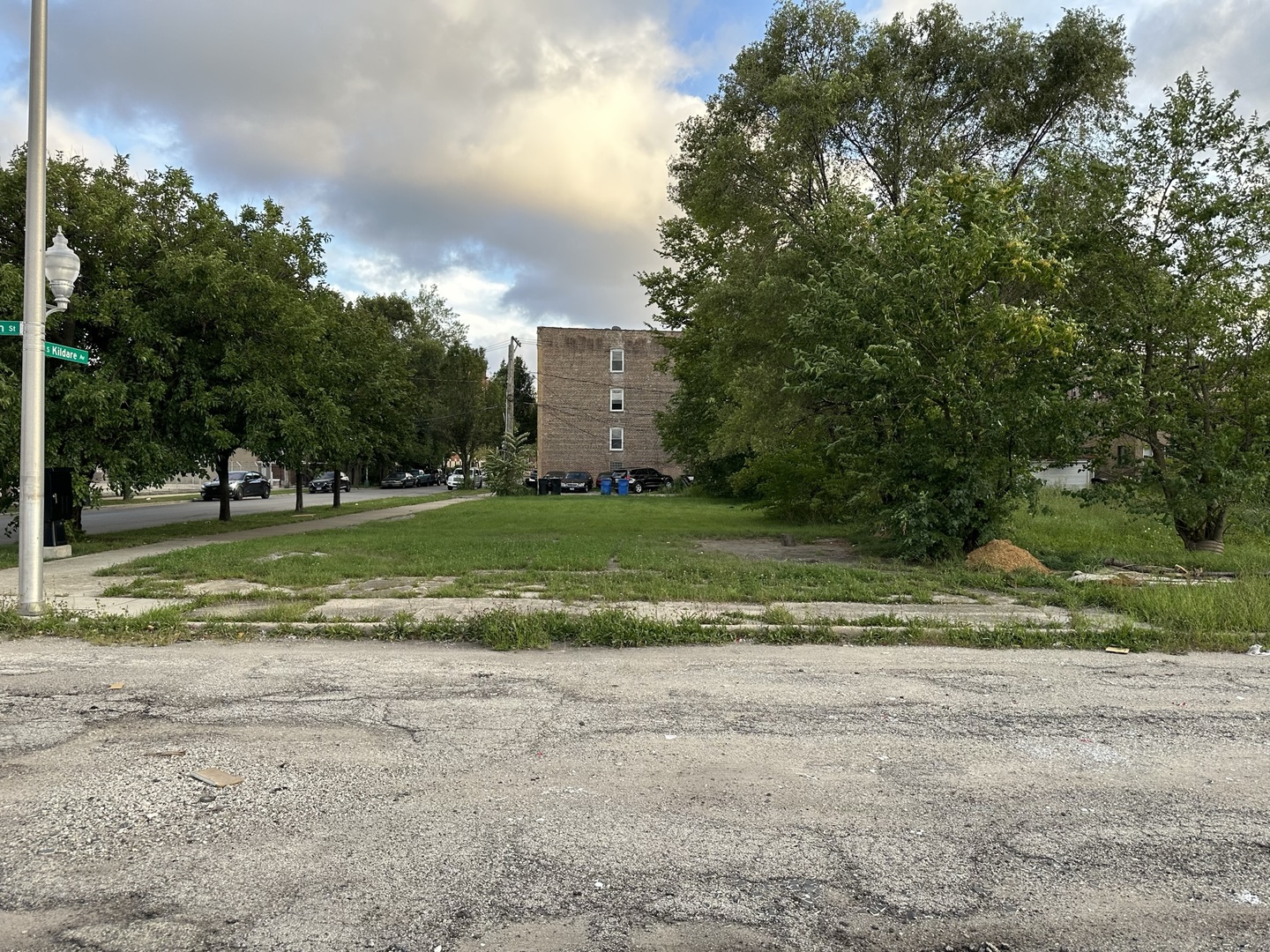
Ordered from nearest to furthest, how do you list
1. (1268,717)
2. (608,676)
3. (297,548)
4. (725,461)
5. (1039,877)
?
1. (1039,877)
2. (1268,717)
3. (608,676)
4. (297,548)
5. (725,461)

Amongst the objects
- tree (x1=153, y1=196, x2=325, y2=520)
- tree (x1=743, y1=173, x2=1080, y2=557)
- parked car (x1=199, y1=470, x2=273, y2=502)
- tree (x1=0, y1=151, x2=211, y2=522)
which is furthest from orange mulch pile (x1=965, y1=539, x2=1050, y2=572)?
parked car (x1=199, y1=470, x2=273, y2=502)

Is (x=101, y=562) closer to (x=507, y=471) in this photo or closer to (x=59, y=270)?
(x=59, y=270)

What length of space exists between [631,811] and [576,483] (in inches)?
1789

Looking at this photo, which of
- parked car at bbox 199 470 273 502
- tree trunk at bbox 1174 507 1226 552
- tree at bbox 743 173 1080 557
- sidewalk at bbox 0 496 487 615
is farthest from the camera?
parked car at bbox 199 470 273 502

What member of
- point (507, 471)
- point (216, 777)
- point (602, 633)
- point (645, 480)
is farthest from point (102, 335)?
point (645, 480)

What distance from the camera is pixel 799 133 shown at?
18.7 meters

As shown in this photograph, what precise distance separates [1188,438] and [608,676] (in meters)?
11.2

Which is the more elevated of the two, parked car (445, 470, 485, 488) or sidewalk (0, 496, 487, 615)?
parked car (445, 470, 485, 488)

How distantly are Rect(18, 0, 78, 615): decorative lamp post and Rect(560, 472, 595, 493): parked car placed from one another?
39658 millimetres

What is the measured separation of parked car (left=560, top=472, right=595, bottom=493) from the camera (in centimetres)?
4878

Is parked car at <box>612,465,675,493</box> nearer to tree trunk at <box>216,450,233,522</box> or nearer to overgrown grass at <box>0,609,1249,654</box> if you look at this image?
tree trunk at <box>216,450,233,522</box>

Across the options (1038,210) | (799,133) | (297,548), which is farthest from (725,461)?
(297,548)

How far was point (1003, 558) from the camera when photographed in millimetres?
11820

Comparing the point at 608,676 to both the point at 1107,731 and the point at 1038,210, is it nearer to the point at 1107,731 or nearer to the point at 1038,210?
the point at 1107,731
